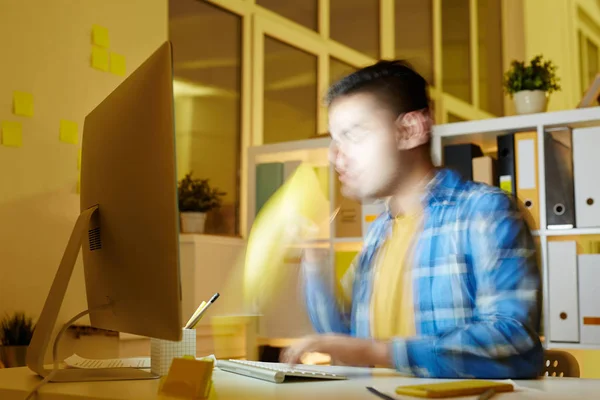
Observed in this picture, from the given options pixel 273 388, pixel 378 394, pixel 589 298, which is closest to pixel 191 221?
pixel 589 298

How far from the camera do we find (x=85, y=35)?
2.62 meters

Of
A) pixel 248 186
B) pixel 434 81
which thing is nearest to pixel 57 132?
pixel 248 186

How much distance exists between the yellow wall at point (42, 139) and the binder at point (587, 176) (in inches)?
69.3

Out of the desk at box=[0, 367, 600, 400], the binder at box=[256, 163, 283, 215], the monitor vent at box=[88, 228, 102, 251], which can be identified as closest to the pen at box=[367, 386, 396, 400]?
the desk at box=[0, 367, 600, 400]

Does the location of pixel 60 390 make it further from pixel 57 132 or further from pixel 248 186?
pixel 248 186

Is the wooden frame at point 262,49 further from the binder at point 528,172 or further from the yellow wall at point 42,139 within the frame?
the yellow wall at point 42,139

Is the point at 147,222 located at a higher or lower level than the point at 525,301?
higher

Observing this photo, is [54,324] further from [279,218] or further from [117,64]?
[279,218]

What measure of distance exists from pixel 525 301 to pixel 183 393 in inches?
24.2

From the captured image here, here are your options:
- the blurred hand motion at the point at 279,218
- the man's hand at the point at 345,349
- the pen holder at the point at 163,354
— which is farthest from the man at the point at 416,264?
the blurred hand motion at the point at 279,218

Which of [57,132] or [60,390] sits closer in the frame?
[60,390]

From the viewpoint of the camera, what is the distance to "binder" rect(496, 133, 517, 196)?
2646 millimetres

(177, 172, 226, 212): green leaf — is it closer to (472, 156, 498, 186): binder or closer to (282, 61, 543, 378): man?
(472, 156, 498, 186): binder

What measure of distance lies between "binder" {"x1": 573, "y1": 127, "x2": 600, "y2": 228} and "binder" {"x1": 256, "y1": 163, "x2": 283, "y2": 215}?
1262mm
